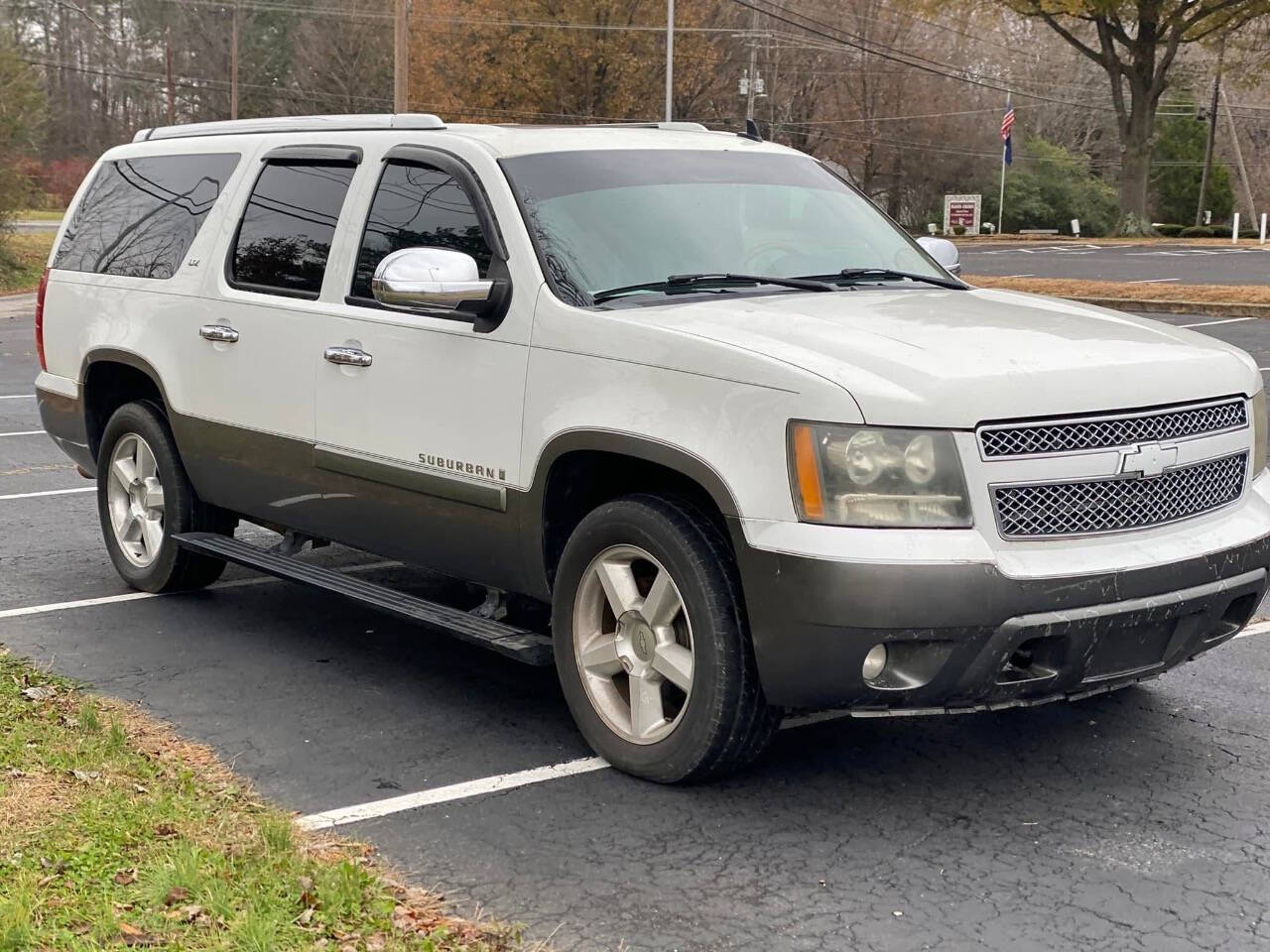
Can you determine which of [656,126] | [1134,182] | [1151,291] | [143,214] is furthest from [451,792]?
[1134,182]

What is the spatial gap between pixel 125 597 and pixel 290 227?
2.05m

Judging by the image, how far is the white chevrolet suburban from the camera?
4.10 meters

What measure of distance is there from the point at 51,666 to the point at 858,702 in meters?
3.24

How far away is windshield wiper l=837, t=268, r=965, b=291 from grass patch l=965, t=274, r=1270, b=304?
16485 millimetres

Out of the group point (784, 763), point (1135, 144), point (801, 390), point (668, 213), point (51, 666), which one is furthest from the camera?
point (1135, 144)

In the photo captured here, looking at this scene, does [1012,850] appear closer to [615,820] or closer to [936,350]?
[615,820]

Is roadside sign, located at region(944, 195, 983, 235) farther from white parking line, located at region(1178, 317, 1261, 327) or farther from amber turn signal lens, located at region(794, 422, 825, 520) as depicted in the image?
amber turn signal lens, located at region(794, 422, 825, 520)

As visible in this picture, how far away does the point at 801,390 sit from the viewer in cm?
412

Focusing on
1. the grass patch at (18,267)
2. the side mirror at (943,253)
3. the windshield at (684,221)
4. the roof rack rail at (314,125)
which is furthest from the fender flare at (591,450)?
the grass patch at (18,267)

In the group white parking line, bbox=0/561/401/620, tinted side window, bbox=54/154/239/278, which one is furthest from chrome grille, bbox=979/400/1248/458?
tinted side window, bbox=54/154/239/278

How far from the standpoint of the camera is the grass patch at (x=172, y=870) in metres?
3.51

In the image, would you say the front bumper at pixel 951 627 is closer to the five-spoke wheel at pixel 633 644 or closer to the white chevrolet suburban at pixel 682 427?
the white chevrolet suburban at pixel 682 427

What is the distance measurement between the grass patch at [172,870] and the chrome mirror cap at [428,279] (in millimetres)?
1554

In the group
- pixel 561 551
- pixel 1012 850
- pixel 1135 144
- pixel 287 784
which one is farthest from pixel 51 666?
pixel 1135 144
